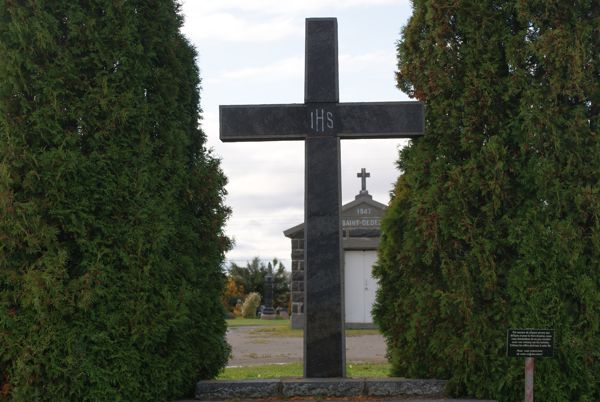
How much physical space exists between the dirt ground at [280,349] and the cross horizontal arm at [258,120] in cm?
401

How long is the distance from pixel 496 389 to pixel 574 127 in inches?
101

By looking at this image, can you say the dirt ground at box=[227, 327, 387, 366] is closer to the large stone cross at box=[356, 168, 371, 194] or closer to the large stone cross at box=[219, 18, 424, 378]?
the large stone cross at box=[219, 18, 424, 378]

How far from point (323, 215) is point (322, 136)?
849 mm

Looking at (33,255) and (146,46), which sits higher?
(146,46)

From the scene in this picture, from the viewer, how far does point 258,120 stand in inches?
283

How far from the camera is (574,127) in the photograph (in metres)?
6.26

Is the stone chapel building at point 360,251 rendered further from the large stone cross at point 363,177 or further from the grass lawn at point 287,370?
the grass lawn at point 287,370

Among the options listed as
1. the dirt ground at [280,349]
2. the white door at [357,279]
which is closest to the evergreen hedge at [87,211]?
the dirt ground at [280,349]

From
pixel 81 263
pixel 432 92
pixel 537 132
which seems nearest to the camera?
pixel 81 263

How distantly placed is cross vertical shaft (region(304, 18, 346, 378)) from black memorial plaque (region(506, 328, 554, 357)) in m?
1.82

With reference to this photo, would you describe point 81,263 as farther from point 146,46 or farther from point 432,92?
point 432,92

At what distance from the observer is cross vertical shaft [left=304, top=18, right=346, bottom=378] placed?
6.79m

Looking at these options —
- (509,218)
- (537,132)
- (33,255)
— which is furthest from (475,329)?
(33,255)

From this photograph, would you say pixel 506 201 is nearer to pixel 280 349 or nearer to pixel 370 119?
pixel 370 119
